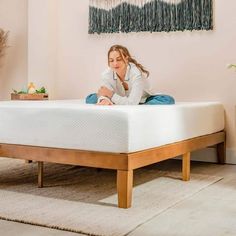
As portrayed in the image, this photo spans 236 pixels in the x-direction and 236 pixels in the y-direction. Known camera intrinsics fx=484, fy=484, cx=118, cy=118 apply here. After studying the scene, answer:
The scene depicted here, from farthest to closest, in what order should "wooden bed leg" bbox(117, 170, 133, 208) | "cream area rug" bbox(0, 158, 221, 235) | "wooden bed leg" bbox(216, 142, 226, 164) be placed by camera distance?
"wooden bed leg" bbox(216, 142, 226, 164) < "wooden bed leg" bbox(117, 170, 133, 208) < "cream area rug" bbox(0, 158, 221, 235)

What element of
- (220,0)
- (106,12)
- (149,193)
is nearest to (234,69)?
(220,0)

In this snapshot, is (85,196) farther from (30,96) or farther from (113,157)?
(30,96)

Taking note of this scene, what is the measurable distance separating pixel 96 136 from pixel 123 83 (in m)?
0.87

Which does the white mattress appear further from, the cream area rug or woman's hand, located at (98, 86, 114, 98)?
woman's hand, located at (98, 86, 114, 98)

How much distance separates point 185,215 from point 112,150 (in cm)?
48

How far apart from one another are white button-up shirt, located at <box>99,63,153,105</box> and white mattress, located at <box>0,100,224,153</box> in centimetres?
28

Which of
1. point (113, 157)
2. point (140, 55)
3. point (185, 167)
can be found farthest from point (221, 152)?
point (113, 157)

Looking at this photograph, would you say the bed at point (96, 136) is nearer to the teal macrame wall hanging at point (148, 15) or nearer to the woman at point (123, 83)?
the woman at point (123, 83)

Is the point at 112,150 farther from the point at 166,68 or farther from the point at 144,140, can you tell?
the point at 166,68

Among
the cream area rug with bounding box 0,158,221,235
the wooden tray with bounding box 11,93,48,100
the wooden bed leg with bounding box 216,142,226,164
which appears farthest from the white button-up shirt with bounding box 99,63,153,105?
the wooden tray with bounding box 11,93,48,100

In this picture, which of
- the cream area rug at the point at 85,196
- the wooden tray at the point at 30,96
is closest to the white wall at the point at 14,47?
the wooden tray at the point at 30,96

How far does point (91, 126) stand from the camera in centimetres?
249

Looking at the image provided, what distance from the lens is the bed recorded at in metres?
2.41

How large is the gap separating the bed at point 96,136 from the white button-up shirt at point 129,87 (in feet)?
0.92
